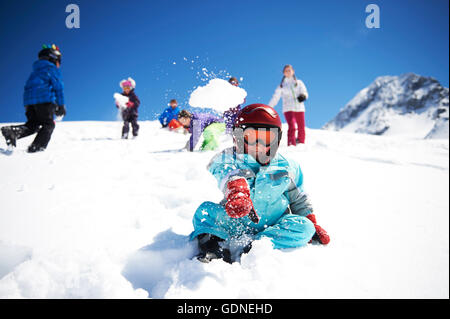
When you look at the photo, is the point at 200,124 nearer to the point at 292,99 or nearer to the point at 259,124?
the point at 292,99

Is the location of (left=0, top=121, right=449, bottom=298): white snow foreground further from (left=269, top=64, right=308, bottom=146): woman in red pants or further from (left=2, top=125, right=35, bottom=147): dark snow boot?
(left=269, top=64, right=308, bottom=146): woman in red pants

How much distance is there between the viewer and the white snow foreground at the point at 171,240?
1.06 meters

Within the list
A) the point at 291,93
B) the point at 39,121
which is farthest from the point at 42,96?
the point at 291,93

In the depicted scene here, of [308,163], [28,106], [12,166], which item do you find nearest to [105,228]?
[12,166]

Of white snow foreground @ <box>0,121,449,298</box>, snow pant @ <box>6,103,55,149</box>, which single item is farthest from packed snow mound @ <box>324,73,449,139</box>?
snow pant @ <box>6,103,55,149</box>

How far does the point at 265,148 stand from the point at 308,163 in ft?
7.97

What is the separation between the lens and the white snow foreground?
106 centimetres

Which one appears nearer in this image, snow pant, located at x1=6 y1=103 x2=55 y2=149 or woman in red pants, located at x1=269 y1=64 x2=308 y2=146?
snow pant, located at x1=6 y1=103 x2=55 y2=149

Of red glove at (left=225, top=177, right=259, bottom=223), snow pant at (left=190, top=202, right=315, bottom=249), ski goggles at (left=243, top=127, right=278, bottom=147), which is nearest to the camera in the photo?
red glove at (left=225, top=177, right=259, bottom=223)

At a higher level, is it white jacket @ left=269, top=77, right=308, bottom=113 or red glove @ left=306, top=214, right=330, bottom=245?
white jacket @ left=269, top=77, right=308, bottom=113

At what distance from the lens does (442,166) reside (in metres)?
5.12

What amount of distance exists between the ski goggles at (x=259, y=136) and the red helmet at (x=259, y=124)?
0.01m

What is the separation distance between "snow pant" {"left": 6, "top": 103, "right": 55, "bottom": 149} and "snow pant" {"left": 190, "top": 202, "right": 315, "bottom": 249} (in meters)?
3.49
